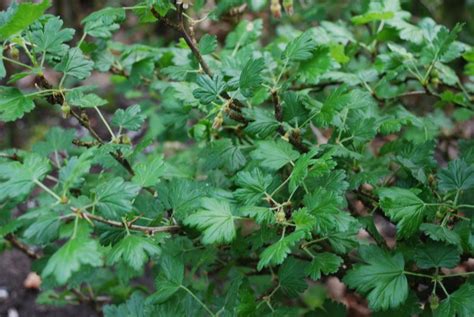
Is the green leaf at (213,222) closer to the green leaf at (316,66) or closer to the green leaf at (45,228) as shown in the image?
the green leaf at (45,228)

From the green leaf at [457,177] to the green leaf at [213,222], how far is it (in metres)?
0.40

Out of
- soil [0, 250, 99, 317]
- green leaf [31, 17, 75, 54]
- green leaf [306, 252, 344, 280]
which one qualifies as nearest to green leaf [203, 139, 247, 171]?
green leaf [306, 252, 344, 280]

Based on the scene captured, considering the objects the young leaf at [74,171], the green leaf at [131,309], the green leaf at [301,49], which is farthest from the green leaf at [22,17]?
the green leaf at [131,309]

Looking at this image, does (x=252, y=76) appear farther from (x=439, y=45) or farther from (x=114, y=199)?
(x=439, y=45)

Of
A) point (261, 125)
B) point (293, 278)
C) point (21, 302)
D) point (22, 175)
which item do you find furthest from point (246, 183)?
point (21, 302)

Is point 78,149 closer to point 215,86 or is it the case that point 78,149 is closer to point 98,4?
point 215,86

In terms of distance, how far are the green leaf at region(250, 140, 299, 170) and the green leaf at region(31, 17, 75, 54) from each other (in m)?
0.39

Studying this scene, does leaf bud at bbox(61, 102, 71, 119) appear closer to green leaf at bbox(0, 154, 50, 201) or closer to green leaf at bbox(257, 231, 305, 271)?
green leaf at bbox(0, 154, 50, 201)

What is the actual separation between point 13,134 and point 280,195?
1.89 m

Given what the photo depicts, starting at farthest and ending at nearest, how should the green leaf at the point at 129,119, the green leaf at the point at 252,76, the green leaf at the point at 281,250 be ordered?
the green leaf at the point at 129,119
the green leaf at the point at 252,76
the green leaf at the point at 281,250

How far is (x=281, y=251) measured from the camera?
84cm

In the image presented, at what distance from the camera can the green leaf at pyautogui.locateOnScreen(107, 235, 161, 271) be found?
84 cm

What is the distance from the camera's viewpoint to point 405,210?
954 mm

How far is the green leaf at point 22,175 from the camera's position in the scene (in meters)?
0.80
